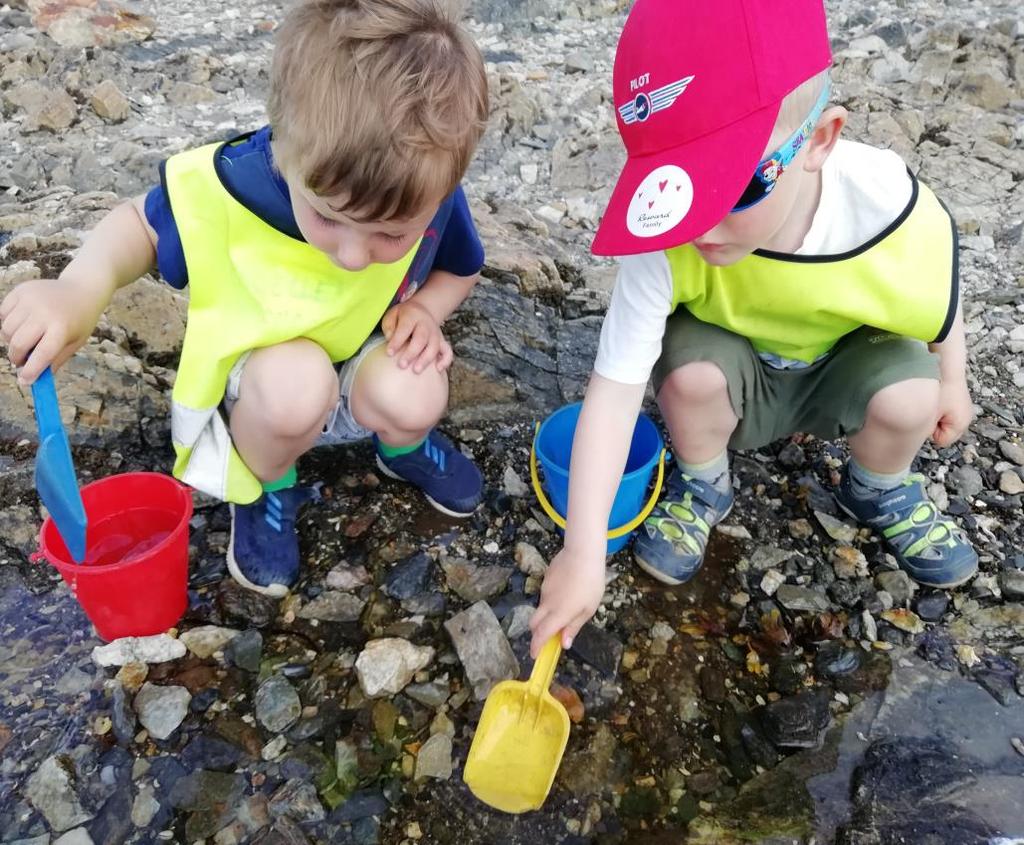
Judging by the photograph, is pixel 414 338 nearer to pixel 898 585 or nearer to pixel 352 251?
pixel 352 251

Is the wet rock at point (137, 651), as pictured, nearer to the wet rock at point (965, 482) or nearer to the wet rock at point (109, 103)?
the wet rock at point (965, 482)

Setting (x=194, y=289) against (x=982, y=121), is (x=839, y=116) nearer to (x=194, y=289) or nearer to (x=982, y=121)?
(x=194, y=289)

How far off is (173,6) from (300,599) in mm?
4551

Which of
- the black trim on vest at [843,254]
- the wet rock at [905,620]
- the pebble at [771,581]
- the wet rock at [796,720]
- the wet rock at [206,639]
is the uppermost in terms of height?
the black trim on vest at [843,254]

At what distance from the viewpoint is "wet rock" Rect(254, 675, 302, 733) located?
168 centimetres

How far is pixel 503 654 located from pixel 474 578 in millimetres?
237

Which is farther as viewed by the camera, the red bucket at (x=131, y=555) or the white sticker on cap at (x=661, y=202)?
the red bucket at (x=131, y=555)

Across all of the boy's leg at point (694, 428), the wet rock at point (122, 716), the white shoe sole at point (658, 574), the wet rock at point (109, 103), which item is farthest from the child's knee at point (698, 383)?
the wet rock at point (109, 103)

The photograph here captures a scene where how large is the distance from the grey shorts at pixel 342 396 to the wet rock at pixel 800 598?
105 centimetres

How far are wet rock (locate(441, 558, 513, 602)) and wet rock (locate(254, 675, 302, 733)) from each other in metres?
0.42

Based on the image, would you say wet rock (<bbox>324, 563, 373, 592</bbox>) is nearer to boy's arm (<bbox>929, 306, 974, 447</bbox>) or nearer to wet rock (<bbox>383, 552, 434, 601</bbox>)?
wet rock (<bbox>383, 552, 434, 601</bbox>)

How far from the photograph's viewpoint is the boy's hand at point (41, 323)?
1.56 metres

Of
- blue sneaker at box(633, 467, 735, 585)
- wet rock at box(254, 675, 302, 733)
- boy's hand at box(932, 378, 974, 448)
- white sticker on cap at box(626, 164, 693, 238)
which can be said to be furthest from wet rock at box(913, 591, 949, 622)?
wet rock at box(254, 675, 302, 733)

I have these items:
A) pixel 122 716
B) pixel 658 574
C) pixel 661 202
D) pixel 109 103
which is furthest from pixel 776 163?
pixel 109 103
